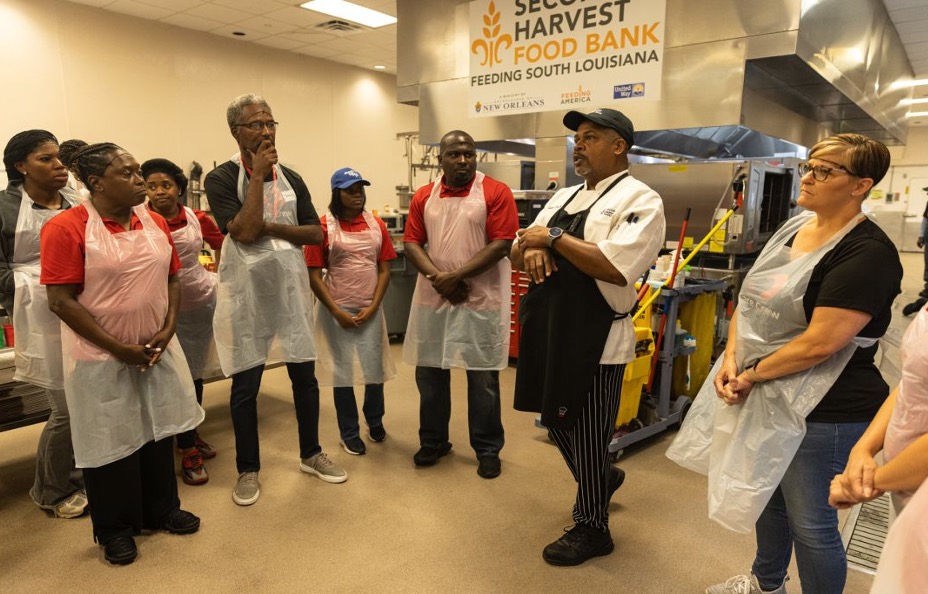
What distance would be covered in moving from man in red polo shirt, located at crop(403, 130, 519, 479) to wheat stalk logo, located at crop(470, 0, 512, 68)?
1.92m

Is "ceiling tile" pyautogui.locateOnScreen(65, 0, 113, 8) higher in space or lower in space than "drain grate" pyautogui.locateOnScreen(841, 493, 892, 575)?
higher

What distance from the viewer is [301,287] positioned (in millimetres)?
2561

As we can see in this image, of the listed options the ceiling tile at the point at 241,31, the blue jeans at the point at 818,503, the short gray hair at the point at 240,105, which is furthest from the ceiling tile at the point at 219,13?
the blue jeans at the point at 818,503

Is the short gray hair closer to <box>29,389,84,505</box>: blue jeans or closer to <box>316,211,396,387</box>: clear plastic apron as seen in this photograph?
<box>316,211,396,387</box>: clear plastic apron

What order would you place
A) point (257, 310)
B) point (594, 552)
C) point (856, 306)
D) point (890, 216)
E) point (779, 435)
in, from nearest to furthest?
point (856, 306) → point (779, 435) → point (594, 552) → point (257, 310) → point (890, 216)

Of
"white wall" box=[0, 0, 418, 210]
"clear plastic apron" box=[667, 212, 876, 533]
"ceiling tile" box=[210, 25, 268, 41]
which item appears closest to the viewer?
"clear plastic apron" box=[667, 212, 876, 533]

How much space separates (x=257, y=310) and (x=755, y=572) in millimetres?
2114

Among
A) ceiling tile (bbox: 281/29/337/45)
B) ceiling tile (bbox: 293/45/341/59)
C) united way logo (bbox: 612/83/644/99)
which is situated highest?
ceiling tile (bbox: 293/45/341/59)

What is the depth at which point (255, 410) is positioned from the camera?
99.3 inches

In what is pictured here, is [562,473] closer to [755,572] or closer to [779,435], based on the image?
[755,572]

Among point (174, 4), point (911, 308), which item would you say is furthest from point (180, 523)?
point (911, 308)

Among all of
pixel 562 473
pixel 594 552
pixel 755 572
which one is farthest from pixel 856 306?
pixel 562 473

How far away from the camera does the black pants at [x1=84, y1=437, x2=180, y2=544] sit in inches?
82.0

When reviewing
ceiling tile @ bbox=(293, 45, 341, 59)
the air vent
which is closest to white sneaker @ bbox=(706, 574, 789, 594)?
the air vent
